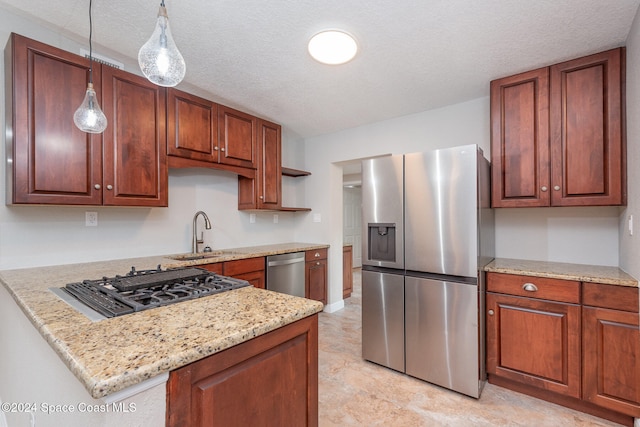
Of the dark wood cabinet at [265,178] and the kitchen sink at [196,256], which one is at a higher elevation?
the dark wood cabinet at [265,178]

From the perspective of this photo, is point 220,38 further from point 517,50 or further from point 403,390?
point 403,390

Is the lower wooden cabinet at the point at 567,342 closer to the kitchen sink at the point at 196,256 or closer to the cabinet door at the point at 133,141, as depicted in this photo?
the kitchen sink at the point at 196,256

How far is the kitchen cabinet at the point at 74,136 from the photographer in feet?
5.46

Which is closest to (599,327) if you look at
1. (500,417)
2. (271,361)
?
(500,417)

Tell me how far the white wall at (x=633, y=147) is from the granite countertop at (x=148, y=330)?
2005 millimetres

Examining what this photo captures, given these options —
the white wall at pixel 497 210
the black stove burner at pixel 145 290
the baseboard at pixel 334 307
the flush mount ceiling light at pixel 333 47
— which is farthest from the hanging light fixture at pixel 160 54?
the baseboard at pixel 334 307

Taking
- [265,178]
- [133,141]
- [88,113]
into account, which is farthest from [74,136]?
[265,178]

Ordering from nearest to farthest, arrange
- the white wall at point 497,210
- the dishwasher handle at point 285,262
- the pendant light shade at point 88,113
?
the pendant light shade at point 88,113, the white wall at point 497,210, the dishwasher handle at point 285,262

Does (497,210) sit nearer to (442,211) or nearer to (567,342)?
(442,211)

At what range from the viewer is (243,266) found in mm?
2680

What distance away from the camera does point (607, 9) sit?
63.6 inches

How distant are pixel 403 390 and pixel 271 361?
1.64 m

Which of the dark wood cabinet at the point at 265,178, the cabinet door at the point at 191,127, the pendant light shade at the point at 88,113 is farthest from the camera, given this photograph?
the dark wood cabinet at the point at 265,178

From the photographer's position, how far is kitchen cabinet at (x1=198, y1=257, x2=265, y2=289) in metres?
2.45
